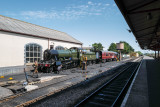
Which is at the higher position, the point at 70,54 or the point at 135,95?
the point at 70,54

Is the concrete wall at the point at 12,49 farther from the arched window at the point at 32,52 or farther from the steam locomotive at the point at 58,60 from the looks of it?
the steam locomotive at the point at 58,60

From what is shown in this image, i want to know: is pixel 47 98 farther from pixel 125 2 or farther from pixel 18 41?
pixel 18 41

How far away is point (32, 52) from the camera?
1767 cm

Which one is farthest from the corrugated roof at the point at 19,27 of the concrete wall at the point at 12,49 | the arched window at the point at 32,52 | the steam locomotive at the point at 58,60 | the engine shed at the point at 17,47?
the steam locomotive at the point at 58,60

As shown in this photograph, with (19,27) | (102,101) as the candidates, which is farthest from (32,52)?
(102,101)

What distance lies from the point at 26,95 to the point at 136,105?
627 cm

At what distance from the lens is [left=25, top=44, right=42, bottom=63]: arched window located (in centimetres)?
1697

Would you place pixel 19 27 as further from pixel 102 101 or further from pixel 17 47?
pixel 102 101

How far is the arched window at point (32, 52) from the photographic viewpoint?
668 inches

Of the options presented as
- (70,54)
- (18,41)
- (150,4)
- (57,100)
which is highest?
(150,4)

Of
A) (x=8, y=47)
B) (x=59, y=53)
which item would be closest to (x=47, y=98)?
(x=59, y=53)

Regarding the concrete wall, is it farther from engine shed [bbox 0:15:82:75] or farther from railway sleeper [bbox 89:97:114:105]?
railway sleeper [bbox 89:97:114:105]

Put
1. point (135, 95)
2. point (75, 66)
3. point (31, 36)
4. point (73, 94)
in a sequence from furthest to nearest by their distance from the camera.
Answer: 1. point (75, 66)
2. point (31, 36)
3. point (73, 94)
4. point (135, 95)

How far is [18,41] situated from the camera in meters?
15.5
